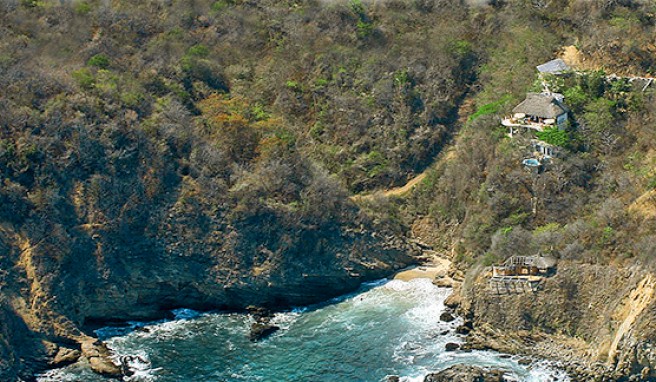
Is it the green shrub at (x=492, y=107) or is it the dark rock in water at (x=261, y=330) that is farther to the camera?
the green shrub at (x=492, y=107)

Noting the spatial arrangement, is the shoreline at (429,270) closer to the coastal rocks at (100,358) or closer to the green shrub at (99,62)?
the coastal rocks at (100,358)

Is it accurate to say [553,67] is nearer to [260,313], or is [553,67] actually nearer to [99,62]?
[260,313]

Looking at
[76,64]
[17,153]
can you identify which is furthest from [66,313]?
[76,64]

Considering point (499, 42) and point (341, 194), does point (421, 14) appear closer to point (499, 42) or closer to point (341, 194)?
point (499, 42)

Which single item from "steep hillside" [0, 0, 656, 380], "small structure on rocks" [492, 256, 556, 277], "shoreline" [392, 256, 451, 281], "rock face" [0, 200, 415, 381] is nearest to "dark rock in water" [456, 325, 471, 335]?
"steep hillside" [0, 0, 656, 380]

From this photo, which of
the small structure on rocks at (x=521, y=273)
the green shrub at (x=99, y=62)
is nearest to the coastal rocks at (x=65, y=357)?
the green shrub at (x=99, y=62)
